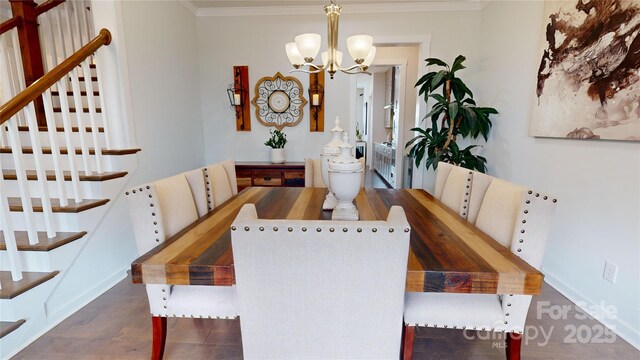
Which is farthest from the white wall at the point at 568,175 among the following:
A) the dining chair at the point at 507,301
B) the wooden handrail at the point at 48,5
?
the wooden handrail at the point at 48,5

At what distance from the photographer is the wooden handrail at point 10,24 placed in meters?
2.46

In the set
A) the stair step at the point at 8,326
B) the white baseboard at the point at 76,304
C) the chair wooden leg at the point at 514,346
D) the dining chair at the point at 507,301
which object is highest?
the dining chair at the point at 507,301

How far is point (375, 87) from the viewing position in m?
7.55

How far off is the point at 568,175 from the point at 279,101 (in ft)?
9.96

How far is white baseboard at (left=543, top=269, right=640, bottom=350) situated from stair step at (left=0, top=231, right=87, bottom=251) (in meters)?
3.42

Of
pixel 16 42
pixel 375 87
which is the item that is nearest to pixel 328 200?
pixel 16 42

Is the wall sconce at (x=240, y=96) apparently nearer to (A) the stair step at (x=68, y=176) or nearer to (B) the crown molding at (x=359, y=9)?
(B) the crown molding at (x=359, y=9)

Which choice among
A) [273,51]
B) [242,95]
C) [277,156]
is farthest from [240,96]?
[277,156]

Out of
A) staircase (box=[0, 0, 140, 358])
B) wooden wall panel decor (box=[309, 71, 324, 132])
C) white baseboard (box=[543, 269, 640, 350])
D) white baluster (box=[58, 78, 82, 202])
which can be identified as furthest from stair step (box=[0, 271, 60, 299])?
white baseboard (box=[543, 269, 640, 350])

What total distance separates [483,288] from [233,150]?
139 inches

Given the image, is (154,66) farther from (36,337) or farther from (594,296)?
(594,296)

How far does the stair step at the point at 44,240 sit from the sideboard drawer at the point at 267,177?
1798 millimetres

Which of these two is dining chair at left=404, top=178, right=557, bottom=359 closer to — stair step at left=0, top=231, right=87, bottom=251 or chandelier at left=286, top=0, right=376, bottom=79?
chandelier at left=286, top=0, right=376, bottom=79

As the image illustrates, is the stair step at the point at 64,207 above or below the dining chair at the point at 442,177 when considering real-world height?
below
